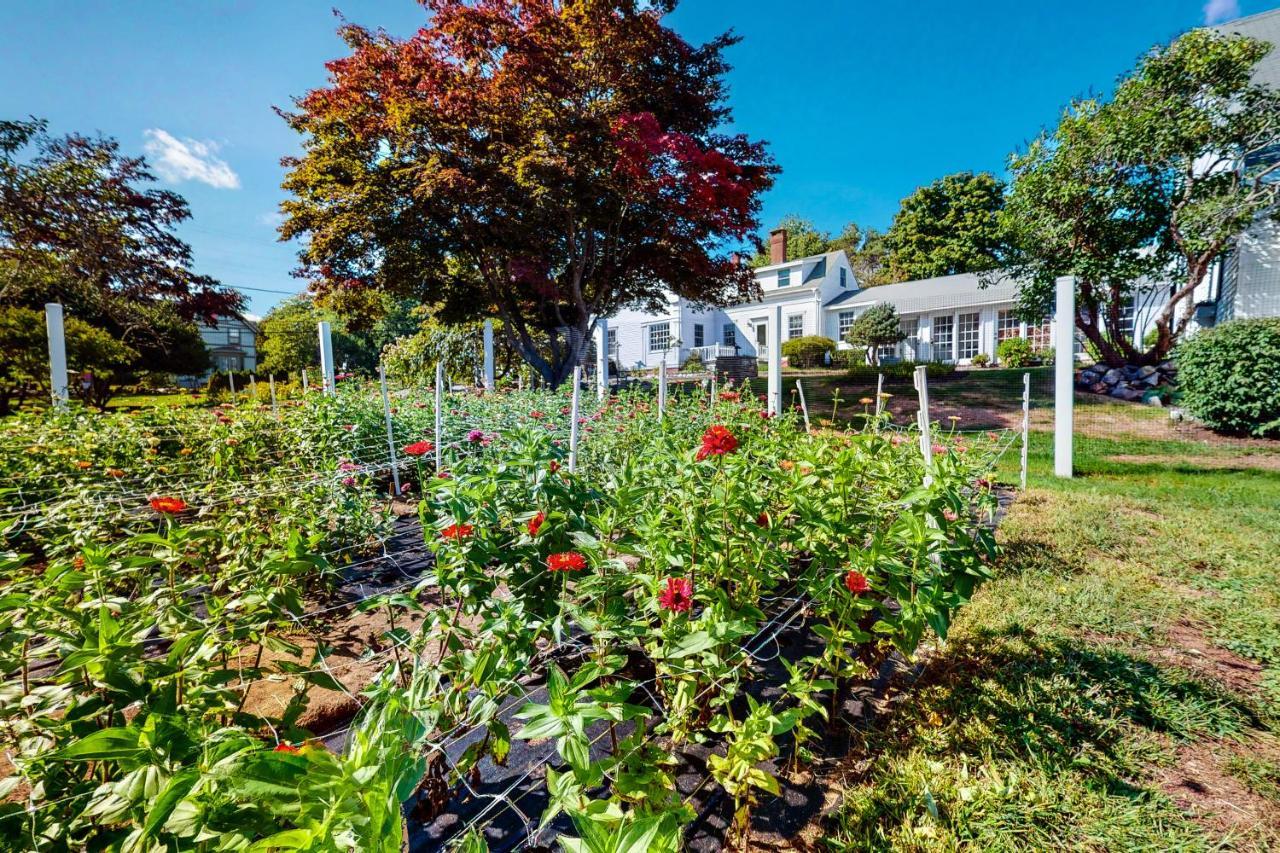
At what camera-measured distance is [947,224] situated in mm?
21703

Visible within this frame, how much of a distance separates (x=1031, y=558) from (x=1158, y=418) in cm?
732

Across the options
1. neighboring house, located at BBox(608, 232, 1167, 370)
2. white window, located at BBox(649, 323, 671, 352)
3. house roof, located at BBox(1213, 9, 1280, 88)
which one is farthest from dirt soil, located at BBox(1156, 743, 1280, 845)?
white window, located at BBox(649, 323, 671, 352)

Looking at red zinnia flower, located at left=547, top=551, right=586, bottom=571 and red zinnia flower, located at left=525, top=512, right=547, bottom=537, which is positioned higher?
red zinnia flower, located at left=525, top=512, right=547, bottom=537

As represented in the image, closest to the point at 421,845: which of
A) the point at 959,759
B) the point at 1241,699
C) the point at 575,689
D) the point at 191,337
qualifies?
the point at 575,689

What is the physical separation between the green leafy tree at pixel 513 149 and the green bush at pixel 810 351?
8151 mm

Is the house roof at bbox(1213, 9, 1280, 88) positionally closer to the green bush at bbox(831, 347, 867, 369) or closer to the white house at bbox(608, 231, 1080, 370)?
the white house at bbox(608, 231, 1080, 370)

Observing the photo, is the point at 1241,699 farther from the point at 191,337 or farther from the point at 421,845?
the point at 191,337

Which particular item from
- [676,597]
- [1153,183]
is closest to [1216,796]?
[676,597]

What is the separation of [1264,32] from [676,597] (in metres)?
17.7

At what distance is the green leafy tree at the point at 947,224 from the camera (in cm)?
→ 2075

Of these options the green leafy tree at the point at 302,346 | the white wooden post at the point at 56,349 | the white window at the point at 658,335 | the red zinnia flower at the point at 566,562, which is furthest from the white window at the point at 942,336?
the green leafy tree at the point at 302,346

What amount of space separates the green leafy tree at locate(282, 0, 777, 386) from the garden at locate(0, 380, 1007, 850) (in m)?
6.31

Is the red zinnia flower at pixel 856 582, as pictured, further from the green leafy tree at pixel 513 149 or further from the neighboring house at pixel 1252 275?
the neighboring house at pixel 1252 275

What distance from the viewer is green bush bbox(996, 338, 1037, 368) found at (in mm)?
13859
